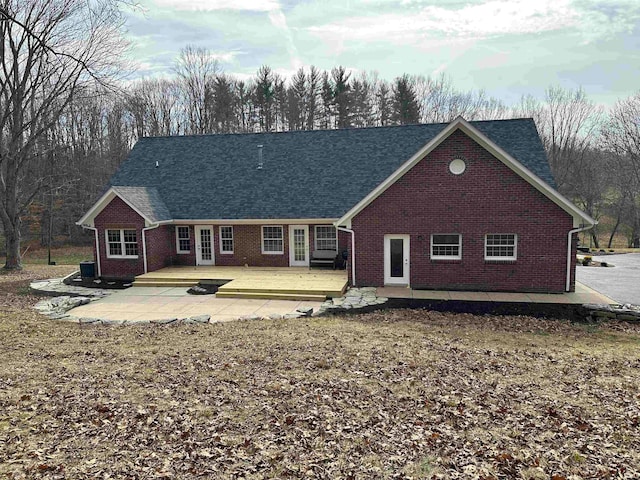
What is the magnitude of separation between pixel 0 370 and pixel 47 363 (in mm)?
697

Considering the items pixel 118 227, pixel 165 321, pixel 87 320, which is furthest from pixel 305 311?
pixel 118 227

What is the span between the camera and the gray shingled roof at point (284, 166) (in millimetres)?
18625

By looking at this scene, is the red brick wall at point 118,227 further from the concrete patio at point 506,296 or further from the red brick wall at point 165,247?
the concrete patio at point 506,296

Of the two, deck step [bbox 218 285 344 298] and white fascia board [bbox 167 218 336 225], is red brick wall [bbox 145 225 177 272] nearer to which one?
white fascia board [bbox 167 218 336 225]

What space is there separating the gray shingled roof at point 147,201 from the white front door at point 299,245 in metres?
5.61

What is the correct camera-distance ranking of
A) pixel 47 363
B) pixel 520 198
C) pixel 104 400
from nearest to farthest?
pixel 104 400
pixel 47 363
pixel 520 198

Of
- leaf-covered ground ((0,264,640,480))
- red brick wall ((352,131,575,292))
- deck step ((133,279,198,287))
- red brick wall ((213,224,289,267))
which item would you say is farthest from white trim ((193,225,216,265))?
leaf-covered ground ((0,264,640,480))

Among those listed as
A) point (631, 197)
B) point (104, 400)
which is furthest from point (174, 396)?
point (631, 197)

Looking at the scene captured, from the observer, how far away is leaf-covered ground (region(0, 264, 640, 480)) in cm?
457

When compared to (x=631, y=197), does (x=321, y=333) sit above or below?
below

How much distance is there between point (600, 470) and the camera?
4.40 metres

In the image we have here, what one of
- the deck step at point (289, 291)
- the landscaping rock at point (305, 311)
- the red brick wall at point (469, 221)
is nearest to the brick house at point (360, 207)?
the red brick wall at point (469, 221)

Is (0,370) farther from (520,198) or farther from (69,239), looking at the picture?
(69,239)

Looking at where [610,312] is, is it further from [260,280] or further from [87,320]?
[87,320]
